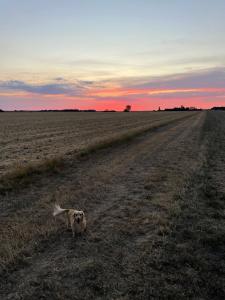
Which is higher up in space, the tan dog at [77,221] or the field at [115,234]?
the tan dog at [77,221]

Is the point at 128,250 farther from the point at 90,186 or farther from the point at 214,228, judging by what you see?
the point at 90,186

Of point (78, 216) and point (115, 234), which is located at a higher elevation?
point (78, 216)

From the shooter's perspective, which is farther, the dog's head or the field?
the dog's head

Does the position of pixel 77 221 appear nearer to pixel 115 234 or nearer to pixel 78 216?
pixel 78 216

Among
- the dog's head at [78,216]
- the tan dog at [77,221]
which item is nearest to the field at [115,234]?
the tan dog at [77,221]

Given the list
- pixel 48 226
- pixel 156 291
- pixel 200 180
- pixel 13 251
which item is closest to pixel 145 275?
pixel 156 291

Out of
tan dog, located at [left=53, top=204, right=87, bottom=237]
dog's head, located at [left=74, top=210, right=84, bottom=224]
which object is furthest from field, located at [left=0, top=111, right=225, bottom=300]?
dog's head, located at [left=74, top=210, right=84, bottom=224]

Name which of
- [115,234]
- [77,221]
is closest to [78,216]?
[77,221]

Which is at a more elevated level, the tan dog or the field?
the tan dog

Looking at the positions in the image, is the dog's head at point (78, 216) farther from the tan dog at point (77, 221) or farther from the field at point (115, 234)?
the field at point (115, 234)

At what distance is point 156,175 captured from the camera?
480 inches

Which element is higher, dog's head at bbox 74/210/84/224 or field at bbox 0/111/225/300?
dog's head at bbox 74/210/84/224

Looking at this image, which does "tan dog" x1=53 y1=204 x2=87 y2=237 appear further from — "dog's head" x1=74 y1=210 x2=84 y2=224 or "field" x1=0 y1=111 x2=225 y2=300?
"field" x1=0 y1=111 x2=225 y2=300

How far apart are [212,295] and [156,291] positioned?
73 centimetres
